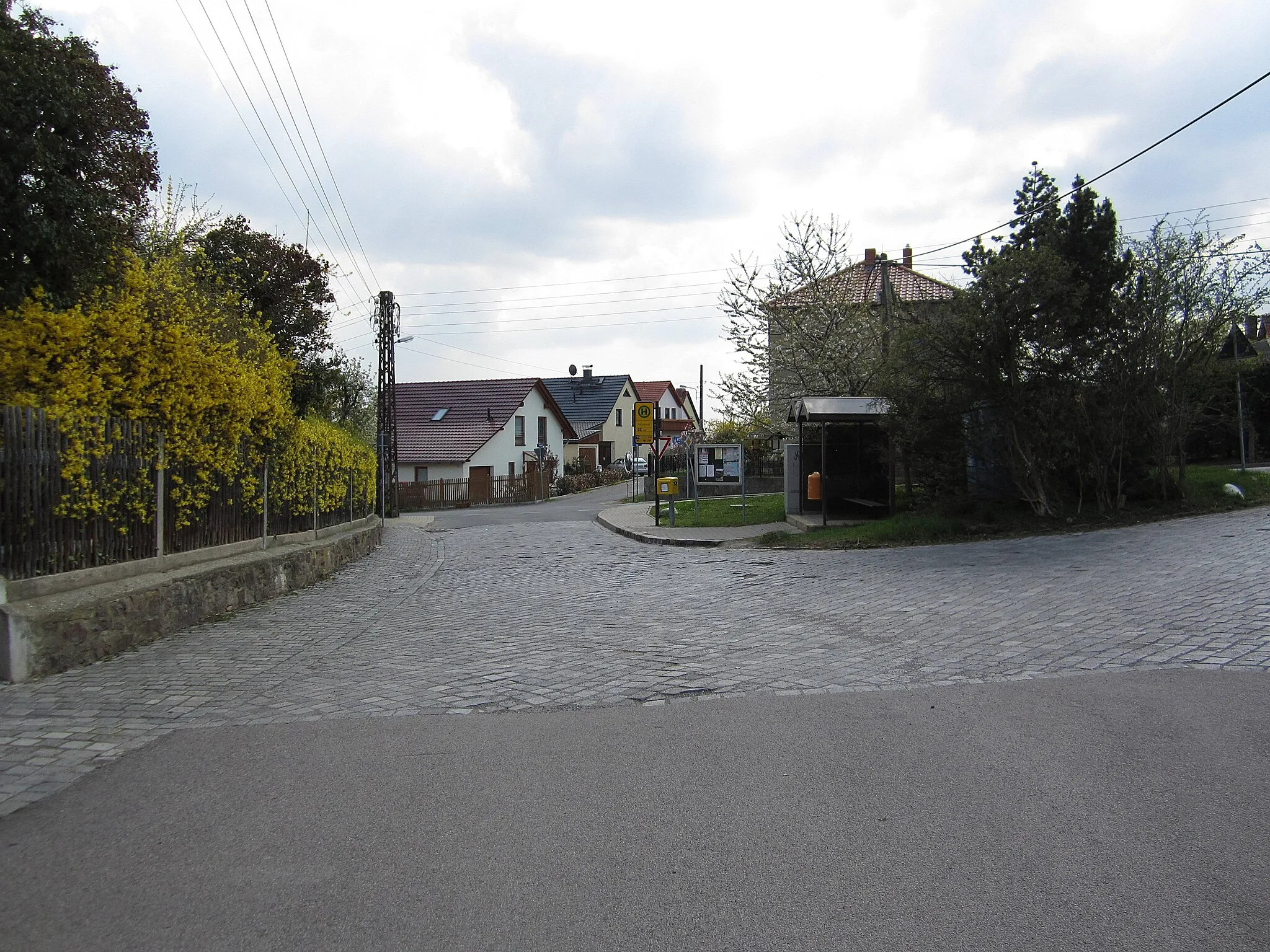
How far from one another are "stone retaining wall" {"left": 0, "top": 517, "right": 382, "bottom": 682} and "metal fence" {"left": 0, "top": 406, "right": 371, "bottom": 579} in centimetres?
20

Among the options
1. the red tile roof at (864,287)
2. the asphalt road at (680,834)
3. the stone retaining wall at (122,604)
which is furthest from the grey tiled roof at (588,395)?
the asphalt road at (680,834)

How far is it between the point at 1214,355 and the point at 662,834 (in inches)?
661

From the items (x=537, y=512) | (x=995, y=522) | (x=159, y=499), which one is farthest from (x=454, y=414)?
(x=159, y=499)

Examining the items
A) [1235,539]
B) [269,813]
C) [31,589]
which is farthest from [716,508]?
[269,813]

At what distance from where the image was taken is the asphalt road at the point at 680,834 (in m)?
3.14

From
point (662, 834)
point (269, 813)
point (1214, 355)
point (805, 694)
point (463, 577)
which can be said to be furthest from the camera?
point (1214, 355)

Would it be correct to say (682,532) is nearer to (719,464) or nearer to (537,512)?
(719,464)

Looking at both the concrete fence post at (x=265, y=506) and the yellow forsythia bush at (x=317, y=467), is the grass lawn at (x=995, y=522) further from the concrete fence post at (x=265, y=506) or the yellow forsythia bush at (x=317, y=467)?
→ the concrete fence post at (x=265, y=506)

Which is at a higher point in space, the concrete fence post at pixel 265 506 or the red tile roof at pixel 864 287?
the red tile roof at pixel 864 287

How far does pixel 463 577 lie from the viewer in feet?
46.4

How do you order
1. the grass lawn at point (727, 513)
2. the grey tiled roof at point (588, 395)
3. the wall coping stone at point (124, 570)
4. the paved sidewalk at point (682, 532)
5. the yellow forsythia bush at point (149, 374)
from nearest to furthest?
1. the wall coping stone at point (124, 570)
2. the yellow forsythia bush at point (149, 374)
3. the paved sidewalk at point (682, 532)
4. the grass lawn at point (727, 513)
5. the grey tiled roof at point (588, 395)

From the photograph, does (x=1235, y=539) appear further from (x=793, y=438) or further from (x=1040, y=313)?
(x=793, y=438)

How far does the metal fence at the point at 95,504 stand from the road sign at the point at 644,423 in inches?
482

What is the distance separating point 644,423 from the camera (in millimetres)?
22594
